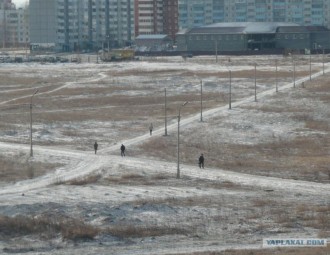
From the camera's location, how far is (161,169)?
190ft

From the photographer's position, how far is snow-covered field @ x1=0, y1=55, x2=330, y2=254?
39875mm

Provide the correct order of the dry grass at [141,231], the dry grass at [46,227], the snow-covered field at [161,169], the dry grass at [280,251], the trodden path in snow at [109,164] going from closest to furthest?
the dry grass at [280,251], the dry grass at [46,227], the dry grass at [141,231], the snow-covered field at [161,169], the trodden path in snow at [109,164]

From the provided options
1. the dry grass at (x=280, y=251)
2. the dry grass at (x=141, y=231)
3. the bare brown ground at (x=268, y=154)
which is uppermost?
the dry grass at (x=280, y=251)

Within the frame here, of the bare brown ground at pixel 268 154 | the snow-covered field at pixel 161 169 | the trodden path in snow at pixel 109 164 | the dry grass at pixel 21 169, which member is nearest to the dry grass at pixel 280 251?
the snow-covered field at pixel 161 169

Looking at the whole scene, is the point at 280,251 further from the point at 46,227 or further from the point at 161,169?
the point at 161,169

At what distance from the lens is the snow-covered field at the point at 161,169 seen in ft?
131

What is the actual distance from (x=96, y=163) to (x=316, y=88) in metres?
56.4

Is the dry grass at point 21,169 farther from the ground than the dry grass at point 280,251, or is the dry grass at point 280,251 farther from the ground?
the dry grass at point 280,251

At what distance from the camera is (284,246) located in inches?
1451

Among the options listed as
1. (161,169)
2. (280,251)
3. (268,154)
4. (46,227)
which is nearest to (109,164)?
(161,169)

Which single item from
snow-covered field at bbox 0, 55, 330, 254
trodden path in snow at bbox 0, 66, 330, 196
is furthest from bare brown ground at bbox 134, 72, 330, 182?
trodden path in snow at bbox 0, 66, 330, 196

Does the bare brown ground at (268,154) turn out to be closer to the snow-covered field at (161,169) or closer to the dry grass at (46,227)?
the snow-covered field at (161,169)

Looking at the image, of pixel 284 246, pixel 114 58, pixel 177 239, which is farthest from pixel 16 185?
pixel 114 58

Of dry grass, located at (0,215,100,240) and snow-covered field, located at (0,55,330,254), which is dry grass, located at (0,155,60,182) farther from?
dry grass, located at (0,215,100,240)
